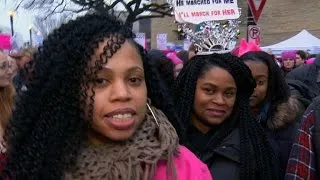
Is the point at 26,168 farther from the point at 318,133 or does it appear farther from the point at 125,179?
the point at 318,133

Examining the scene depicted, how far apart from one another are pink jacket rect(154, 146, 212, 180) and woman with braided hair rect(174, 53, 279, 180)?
0.92 metres

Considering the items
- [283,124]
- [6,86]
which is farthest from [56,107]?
[283,124]

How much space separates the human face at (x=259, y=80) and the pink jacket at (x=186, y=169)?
1.67 metres

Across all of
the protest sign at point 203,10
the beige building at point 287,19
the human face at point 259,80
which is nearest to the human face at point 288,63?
the protest sign at point 203,10

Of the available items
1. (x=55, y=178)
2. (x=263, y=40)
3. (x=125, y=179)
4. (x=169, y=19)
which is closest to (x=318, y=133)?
(x=125, y=179)

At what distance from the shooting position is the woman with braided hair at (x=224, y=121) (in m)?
2.75

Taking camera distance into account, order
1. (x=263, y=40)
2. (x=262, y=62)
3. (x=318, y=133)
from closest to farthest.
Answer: (x=318, y=133), (x=262, y=62), (x=263, y=40)

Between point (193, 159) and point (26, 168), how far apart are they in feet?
1.83

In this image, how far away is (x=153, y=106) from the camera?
1.87m

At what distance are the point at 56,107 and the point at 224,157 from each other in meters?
1.32

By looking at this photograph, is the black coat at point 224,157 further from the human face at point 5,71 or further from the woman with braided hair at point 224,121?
the human face at point 5,71

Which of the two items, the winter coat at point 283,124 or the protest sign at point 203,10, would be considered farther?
the protest sign at point 203,10

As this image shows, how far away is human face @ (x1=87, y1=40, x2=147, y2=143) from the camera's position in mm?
1638

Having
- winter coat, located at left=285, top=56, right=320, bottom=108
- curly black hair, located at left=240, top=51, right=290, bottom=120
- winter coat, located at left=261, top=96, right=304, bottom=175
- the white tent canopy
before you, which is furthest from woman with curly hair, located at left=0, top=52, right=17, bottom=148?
the white tent canopy
